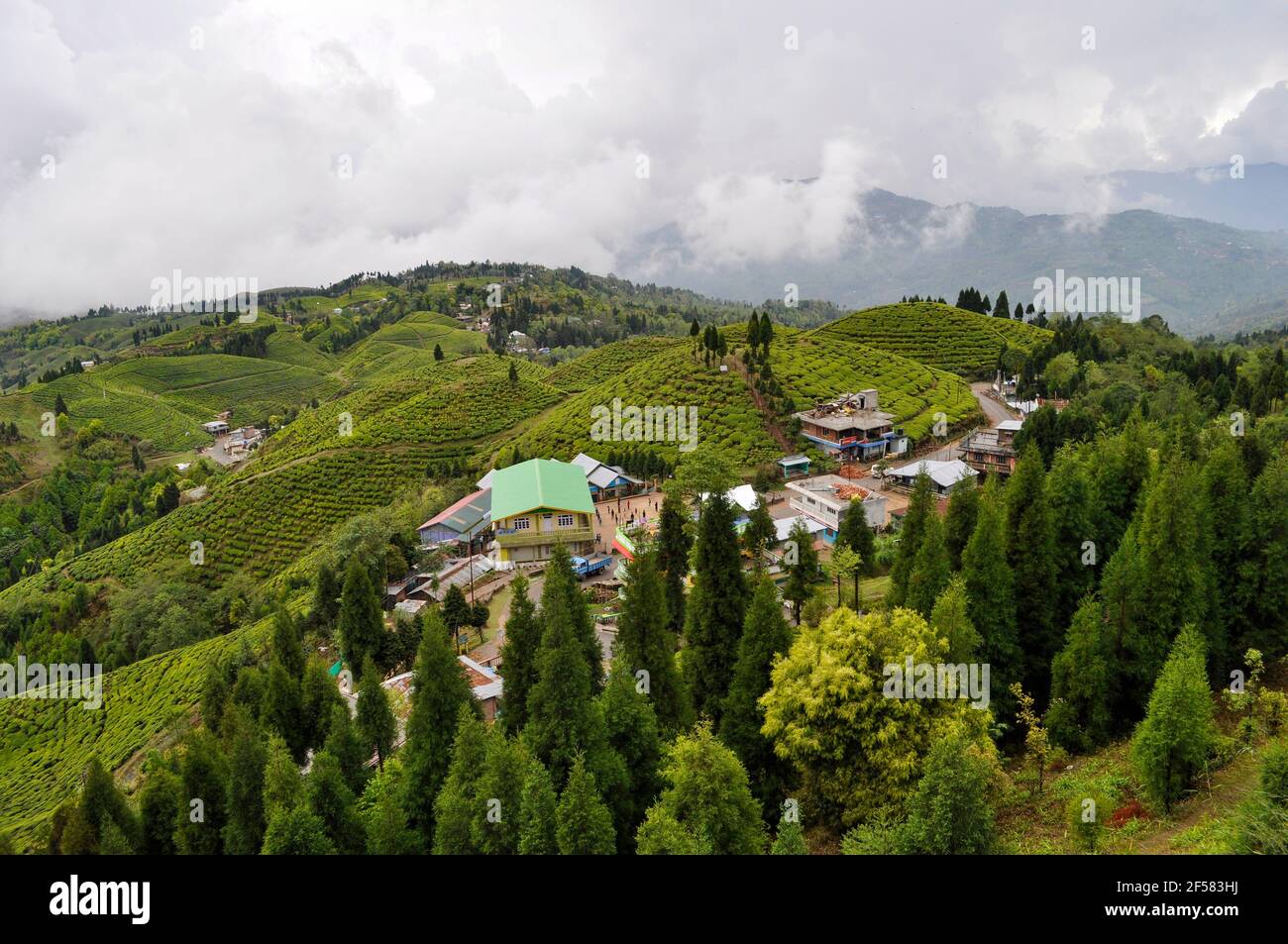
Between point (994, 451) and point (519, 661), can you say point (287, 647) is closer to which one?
point (519, 661)

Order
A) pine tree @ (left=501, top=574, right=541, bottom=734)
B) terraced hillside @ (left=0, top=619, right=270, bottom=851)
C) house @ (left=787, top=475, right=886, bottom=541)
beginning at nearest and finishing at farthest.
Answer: pine tree @ (left=501, top=574, right=541, bottom=734), terraced hillside @ (left=0, top=619, right=270, bottom=851), house @ (left=787, top=475, right=886, bottom=541)

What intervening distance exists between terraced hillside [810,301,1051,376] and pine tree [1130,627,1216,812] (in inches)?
3520

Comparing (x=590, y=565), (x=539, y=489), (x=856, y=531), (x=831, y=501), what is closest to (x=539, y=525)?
(x=539, y=489)

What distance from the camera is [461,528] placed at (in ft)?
188

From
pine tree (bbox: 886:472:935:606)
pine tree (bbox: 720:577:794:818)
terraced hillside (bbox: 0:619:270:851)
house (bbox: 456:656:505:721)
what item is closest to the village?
house (bbox: 456:656:505:721)

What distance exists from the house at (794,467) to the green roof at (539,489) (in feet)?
59.8

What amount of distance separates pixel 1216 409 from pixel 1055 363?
26.4 m

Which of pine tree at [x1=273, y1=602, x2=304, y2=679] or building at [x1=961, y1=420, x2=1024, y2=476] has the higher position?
building at [x1=961, y1=420, x2=1024, y2=476]

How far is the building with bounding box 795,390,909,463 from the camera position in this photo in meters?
68.6

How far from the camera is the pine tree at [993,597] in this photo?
2684 centimetres

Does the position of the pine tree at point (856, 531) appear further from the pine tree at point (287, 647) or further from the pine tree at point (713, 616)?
the pine tree at point (287, 647)

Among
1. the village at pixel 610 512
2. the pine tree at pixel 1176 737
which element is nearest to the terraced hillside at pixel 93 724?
the village at pixel 610 512

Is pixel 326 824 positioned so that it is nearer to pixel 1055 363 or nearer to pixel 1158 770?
pixel 1158 770

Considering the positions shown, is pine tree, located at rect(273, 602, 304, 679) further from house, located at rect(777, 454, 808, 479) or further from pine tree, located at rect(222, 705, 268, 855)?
house, located at rect(777, 454, 808, 479)
